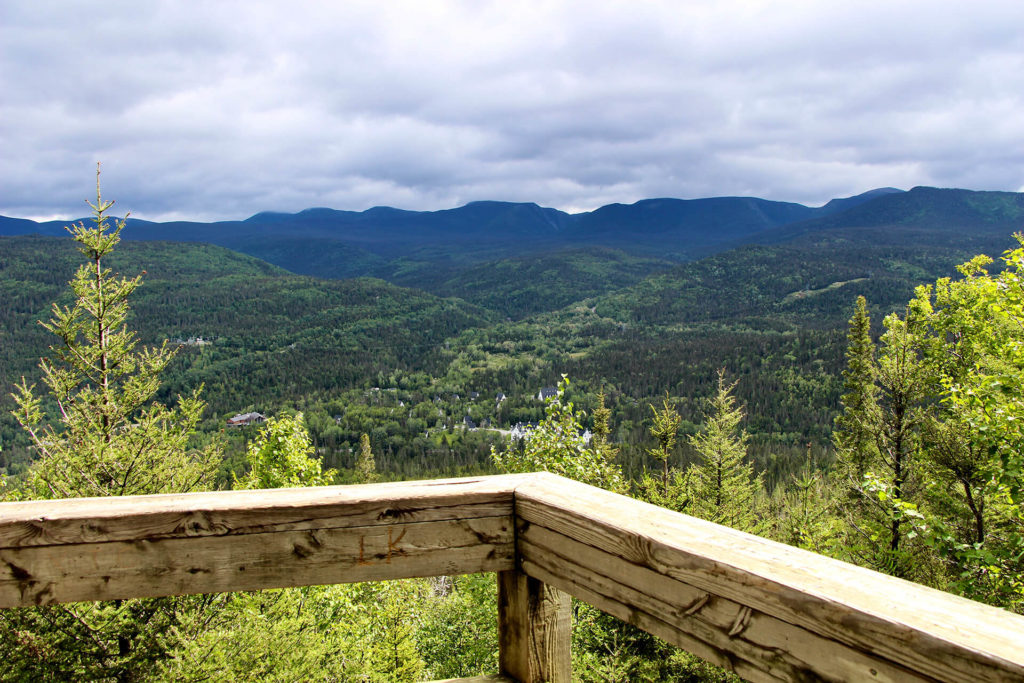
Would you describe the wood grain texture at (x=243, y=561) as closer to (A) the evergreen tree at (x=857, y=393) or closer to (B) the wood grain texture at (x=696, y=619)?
(B) the wood grain texture at (x=696, y=619)

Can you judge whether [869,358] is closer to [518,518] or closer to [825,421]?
[518,518]

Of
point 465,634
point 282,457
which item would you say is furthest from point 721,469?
point 282,457

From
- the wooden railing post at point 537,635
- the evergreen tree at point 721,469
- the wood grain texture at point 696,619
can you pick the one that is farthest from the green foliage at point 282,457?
the wood grain texture at point 696,619

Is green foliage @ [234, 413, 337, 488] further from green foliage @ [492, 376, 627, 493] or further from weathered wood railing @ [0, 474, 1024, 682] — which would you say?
weathered wood railing @ [0, 474, 1024, 682]

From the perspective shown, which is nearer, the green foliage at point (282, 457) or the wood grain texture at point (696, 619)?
the wood grain texture at point (696, 619)

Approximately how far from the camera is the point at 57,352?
13.8 m

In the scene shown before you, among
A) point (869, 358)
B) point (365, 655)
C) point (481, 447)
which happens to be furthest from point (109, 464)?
→ point (481, 447)

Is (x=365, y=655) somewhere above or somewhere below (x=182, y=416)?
below

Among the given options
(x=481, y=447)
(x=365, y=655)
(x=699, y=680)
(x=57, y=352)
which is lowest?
(x=481, y=447)

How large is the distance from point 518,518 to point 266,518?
0.66m

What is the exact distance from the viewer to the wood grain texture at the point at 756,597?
3.00ft

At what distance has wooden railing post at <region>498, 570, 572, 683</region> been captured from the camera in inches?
63.2

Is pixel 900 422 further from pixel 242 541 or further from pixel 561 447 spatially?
pixel 242 541

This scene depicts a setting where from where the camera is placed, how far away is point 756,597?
1122 millimetres
